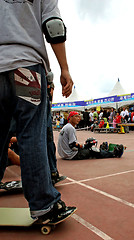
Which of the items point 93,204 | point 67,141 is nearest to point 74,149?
point 67,141

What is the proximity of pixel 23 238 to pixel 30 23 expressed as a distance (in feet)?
4.78

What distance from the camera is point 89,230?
1366 mm

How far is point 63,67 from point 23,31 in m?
0.37

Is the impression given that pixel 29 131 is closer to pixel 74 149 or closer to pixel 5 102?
pixel 5 102

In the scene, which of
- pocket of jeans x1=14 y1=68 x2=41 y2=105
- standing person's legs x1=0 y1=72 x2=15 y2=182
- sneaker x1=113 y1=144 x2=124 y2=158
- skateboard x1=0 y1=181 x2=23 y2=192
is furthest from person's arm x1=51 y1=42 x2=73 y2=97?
sneaker x1=113 y1=144 x2=124 y2=158

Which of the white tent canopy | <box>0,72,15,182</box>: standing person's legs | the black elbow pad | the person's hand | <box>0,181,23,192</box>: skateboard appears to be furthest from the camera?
the white tent canopy

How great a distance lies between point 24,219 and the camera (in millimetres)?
1423

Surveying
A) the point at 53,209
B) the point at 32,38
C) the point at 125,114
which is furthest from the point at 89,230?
the point at 125,114

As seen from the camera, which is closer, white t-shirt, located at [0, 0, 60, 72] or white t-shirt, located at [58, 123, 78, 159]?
white t-shirt, located at [0, 0, 60, 72]

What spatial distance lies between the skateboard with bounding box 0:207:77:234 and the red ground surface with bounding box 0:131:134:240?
0.05 m

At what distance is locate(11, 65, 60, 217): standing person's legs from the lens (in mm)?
1256

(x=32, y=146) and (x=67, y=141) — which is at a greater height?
(x=32, y=146)

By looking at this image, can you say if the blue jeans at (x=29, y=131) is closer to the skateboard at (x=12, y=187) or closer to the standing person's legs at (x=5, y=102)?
the standing person's legs at (x=5, y=102)

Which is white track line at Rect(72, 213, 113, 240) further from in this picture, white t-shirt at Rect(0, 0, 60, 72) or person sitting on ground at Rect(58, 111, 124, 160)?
person sitting on ground at Rect(58, 111, 124, 160)
